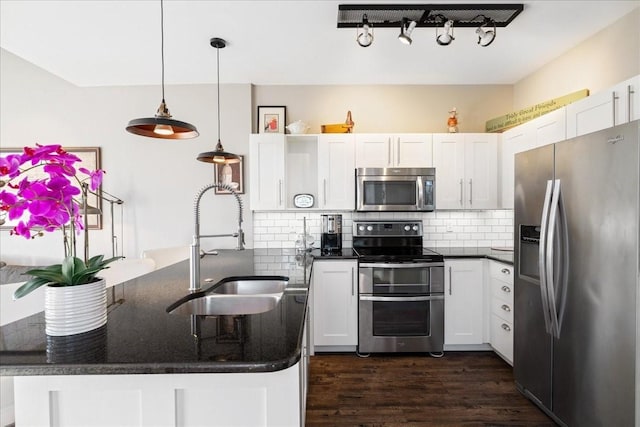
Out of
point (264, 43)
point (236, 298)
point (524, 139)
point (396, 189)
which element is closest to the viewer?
point (236, 298)

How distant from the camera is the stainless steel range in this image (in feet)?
9.04

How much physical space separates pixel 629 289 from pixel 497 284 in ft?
4.38

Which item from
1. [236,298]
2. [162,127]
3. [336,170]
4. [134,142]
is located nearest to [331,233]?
[336,170]

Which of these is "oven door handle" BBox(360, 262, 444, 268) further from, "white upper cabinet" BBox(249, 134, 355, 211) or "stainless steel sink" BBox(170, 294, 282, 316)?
"stainless steel sink" BBox(170, 294, 282, 316)

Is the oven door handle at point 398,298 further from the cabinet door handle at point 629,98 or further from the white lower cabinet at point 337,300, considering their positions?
the cabinet door handle at point 629,98

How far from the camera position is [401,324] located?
9.07 ft

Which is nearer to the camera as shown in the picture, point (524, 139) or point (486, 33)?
point (486, 33)

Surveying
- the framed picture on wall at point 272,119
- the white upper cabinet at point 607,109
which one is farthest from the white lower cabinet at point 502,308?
the framed picture on wall at point 272,119

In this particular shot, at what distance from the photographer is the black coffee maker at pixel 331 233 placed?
314 cm

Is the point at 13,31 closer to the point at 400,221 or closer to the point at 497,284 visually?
the point at 400,221

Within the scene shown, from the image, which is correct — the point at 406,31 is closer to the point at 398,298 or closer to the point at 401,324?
the point at 398,298

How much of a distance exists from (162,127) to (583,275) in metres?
2.30

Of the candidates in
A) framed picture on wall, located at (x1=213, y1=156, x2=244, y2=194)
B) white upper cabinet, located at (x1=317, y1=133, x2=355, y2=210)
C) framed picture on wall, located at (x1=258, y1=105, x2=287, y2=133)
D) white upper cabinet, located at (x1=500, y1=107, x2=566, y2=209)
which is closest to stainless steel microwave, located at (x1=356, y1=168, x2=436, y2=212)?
white upper cabinet, located at (x1=317, y1=133, x2=355, y2=210)

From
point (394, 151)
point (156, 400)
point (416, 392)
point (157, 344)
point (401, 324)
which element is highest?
point (394, 151)
